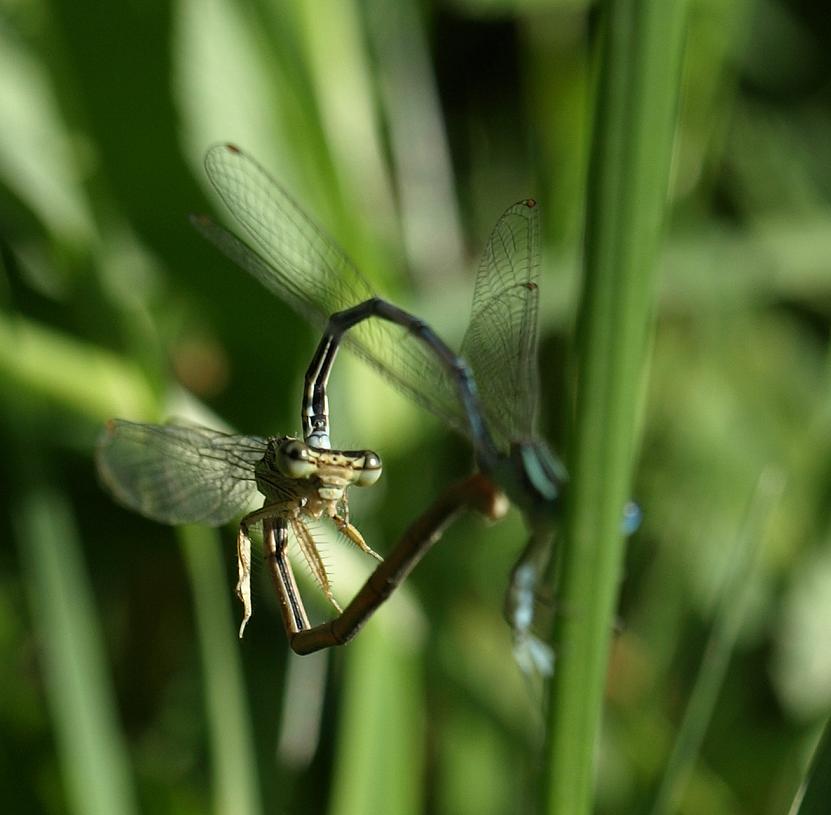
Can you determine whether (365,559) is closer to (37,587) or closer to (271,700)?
(271,700)

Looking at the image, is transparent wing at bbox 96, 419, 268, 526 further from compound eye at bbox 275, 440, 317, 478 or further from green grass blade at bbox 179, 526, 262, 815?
green grass blade at bbox 179, 526, 262, 815

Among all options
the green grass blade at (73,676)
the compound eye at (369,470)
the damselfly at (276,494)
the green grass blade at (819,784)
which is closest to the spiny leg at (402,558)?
the damselfly at (276,494)

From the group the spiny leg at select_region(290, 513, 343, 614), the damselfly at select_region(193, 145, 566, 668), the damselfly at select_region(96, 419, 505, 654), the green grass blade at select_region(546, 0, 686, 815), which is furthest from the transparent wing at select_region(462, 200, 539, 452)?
the green grass blade at select_region(546, 0, 686, 815)

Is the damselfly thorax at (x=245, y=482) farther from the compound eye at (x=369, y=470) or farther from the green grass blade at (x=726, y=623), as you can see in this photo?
the green grass blade at (x=726, y=623)

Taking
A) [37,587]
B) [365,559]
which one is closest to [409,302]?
[365,559]

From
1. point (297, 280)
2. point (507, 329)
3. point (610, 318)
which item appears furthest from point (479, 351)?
point (610, 318)

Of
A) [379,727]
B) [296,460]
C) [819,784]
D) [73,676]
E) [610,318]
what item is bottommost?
[379,727]

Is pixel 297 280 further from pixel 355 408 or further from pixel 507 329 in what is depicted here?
pixel 355 408
